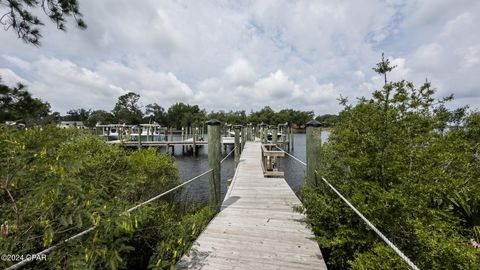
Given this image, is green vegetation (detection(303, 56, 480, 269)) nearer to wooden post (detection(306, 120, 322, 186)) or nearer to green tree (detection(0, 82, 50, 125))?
wooden post (detection(306, 120, 322, 186))

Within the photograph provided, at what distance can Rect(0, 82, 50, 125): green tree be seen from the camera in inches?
155

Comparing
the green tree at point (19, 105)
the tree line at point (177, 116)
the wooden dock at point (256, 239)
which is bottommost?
the wooden dock at point (256, 239)

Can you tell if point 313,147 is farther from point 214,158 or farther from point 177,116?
point 177,116

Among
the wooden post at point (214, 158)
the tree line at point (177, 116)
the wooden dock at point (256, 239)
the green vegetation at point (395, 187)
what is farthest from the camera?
the tree line at point (177, 116)

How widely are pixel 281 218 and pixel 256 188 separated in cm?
196

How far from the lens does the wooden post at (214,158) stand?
412 cm

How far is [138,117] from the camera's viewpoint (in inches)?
2562

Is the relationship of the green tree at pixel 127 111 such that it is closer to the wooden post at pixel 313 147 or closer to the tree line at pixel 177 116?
the tree line at pixel 177 116

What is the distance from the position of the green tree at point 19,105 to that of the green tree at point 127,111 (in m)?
61.9

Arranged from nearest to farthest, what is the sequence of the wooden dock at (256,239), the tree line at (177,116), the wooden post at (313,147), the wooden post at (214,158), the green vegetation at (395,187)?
the green vegetation at (395,187), the wooden dock at (256,239), the wooden post at (313,147), the wooden post at (214,158), the tree line at (177,116)

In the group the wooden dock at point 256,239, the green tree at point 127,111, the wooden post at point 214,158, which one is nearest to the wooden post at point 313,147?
the wooden dock at point 256,239

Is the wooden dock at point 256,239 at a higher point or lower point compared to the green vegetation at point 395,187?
lower

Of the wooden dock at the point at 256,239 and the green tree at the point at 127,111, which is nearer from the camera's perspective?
the wooden dock at the point at 256,239

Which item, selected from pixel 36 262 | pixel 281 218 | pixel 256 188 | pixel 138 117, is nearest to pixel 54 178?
pixel 36 262
